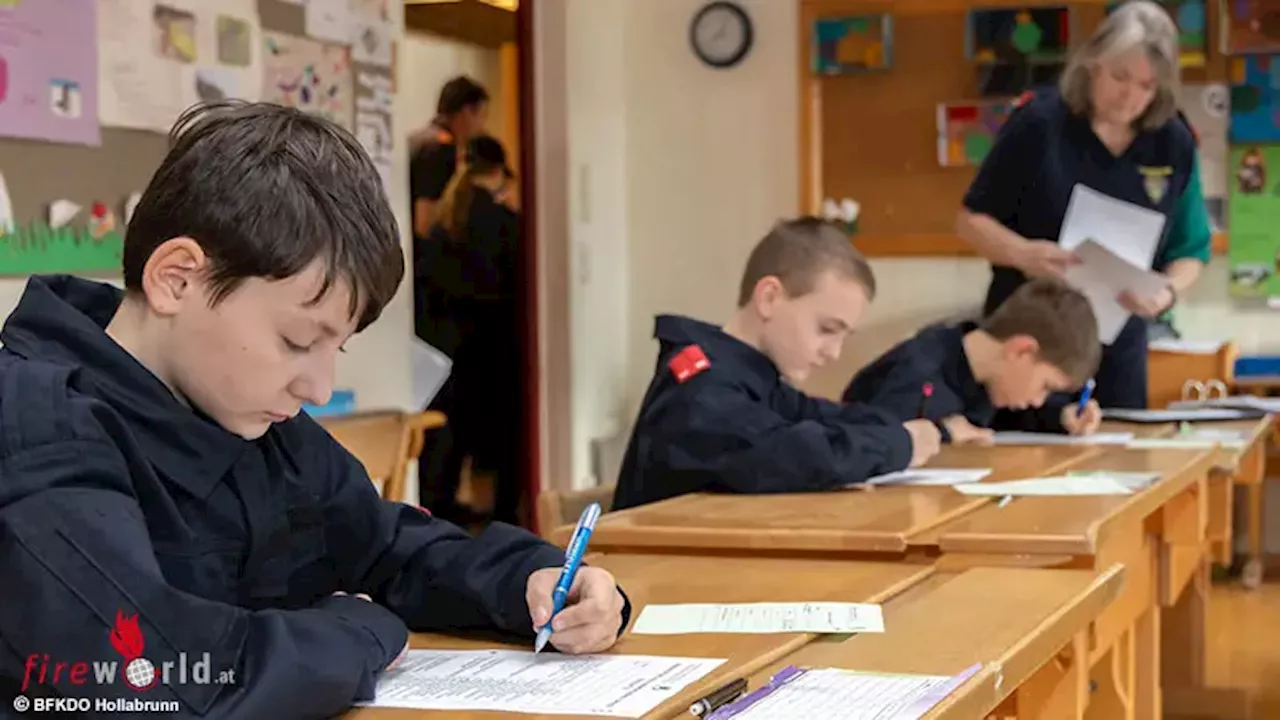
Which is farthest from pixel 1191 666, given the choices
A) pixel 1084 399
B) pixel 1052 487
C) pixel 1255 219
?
pixel 1255 219

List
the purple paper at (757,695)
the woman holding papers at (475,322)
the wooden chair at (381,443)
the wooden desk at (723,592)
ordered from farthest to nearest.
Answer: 1. the woman holding papers at (475,322)
2. the wooden chair at (381,443)
3. the wooden desk at (723,592)
4. the purple paper at (757,695)

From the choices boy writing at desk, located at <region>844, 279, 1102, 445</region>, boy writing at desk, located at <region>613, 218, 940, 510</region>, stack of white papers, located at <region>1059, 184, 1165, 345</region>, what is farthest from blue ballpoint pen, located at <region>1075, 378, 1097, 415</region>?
boy writing at desk, located at <region>613, 218, 940, 510</region>

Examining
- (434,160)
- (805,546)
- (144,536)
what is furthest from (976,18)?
(144,536)

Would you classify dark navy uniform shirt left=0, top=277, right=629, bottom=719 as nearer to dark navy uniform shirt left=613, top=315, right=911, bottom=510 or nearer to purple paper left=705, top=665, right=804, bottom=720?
purple paper left=705, top=665, right=804, bottom=720

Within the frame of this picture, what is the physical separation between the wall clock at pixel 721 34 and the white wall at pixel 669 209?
3cm

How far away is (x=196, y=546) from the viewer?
1.17 m

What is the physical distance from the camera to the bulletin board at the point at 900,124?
18.1ft

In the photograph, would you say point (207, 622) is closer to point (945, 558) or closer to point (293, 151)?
point (293, 151)

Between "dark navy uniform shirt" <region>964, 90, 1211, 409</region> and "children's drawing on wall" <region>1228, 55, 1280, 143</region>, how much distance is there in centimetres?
175

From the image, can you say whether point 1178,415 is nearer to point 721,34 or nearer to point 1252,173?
point 1252,173

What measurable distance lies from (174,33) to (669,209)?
2.85m

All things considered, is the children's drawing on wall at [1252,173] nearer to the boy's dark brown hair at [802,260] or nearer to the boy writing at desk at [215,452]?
the boy's dark brown hair at [802,260]

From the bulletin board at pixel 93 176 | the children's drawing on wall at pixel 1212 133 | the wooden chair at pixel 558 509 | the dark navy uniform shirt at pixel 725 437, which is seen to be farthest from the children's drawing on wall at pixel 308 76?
the children's drawing on wall at pixel 1212 133

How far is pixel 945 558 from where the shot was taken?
1.81m
